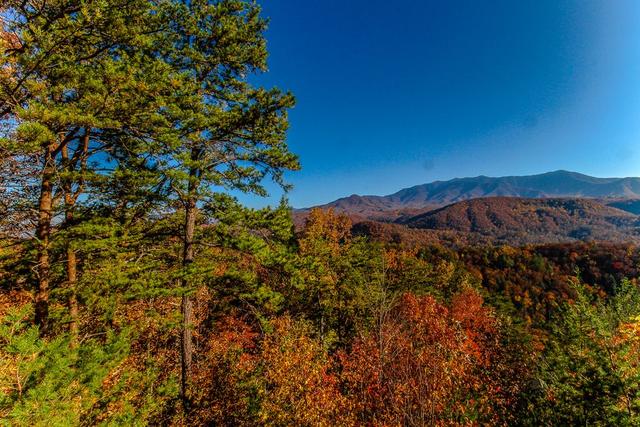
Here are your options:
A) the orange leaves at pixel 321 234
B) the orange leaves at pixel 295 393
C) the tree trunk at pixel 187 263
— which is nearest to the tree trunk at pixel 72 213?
the tree trunk at pixel 187 263

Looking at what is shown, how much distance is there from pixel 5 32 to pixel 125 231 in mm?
4730

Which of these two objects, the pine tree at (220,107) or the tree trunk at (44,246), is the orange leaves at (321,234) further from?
the tree trunk at (44,246)

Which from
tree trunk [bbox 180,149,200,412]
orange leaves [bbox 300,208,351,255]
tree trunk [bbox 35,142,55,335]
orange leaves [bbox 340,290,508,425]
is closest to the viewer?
tree trunk [bbox 35,142,55,335]

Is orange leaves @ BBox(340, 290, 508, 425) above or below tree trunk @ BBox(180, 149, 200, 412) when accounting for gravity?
below

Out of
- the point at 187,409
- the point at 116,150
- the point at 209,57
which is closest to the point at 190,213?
the point at 116,150

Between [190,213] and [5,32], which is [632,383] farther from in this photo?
[5,32]

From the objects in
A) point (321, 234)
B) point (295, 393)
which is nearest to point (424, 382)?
point (295, 393)

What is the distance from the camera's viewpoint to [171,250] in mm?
9531

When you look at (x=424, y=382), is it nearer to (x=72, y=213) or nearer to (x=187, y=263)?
(x=187, y=263)

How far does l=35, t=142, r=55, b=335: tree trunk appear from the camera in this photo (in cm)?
681

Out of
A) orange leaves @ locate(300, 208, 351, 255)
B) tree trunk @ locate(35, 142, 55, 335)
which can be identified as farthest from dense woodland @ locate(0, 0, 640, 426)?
orange leaves @ locate(300, 208, 351, 255)

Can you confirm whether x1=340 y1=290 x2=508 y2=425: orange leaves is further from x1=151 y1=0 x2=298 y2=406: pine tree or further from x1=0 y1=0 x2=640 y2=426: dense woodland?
x1=151 y1=0 x2=298 y2=406: pine tree

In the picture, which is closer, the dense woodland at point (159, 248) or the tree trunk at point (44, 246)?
the dense woodland at point (159, 248)

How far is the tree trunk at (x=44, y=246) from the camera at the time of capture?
681cm
